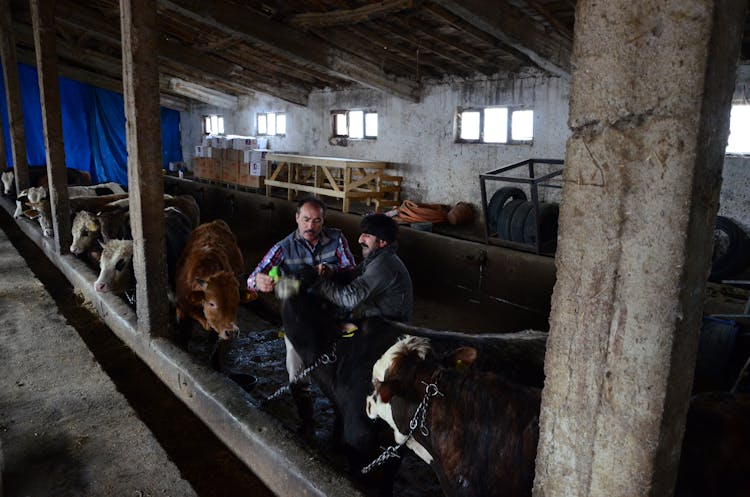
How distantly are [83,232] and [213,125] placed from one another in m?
15.7

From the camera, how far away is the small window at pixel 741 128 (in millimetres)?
7680

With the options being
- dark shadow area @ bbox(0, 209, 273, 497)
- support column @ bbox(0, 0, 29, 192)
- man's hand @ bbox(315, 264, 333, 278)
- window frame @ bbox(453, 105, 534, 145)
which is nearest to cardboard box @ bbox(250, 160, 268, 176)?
support column @ bbox(0, 0, 29, 192)

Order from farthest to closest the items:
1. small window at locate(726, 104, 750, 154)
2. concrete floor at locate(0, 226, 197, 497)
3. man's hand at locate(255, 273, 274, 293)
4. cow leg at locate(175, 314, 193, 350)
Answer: small window at locate(726, 104, 750, 154) → cow leg at locate(175, 314, 193, 350) → man's hand at locate(255, 273, 274, 293) → concrete floor at locate(0, 226, 197, 497)

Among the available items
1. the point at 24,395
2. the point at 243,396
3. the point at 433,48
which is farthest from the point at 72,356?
the point at 433,48

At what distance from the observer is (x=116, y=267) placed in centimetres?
641

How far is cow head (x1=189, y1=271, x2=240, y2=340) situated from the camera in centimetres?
507

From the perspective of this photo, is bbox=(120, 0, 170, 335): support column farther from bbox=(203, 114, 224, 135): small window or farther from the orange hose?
bbox=(203, 114, 224, 135): small window

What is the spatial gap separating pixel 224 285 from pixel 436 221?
6.84 meters

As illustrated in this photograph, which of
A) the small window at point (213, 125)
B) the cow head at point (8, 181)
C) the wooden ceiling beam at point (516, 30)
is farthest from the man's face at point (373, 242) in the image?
the small window at point (213, 125)

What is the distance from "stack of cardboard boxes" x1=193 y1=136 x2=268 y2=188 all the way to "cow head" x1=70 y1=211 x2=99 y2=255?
7.42 meters

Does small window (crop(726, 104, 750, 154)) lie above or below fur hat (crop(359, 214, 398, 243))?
above

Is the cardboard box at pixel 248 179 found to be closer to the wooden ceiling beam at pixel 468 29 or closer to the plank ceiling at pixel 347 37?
the plank ceiling at pixel 347 37

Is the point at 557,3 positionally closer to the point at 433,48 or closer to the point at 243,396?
the point at 433,48

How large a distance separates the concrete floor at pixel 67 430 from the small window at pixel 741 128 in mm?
8500
